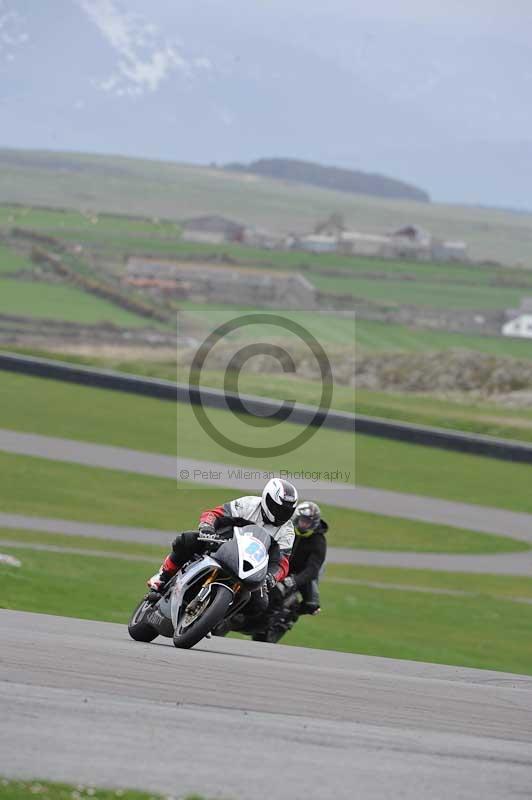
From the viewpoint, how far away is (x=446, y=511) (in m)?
32.4

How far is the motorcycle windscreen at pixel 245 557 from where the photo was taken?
11594 millimetres

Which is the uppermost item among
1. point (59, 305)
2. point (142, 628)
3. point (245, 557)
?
point (245, 557)

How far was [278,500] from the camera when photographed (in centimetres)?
1219

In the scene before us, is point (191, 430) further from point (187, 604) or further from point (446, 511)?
point (187, 604)

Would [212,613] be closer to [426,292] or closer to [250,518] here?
[250,518]

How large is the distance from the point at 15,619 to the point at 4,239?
133506 mm

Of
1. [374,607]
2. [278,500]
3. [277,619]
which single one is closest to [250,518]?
[278,500]

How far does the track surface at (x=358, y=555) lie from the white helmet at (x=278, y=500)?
12587mm

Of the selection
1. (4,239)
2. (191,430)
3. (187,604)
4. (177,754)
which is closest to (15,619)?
(187,604)

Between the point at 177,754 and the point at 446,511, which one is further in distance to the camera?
the point at 446,511

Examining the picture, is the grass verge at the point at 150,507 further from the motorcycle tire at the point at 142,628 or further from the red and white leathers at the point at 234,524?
the red and white leathers at the point at 234,524

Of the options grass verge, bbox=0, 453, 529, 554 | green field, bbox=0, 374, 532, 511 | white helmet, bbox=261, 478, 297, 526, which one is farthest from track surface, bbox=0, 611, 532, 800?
green field, bbox=0, 374, 532, 511

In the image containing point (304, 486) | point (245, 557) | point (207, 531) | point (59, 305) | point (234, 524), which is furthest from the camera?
point (59, 305)

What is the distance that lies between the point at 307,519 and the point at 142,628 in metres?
3.57
